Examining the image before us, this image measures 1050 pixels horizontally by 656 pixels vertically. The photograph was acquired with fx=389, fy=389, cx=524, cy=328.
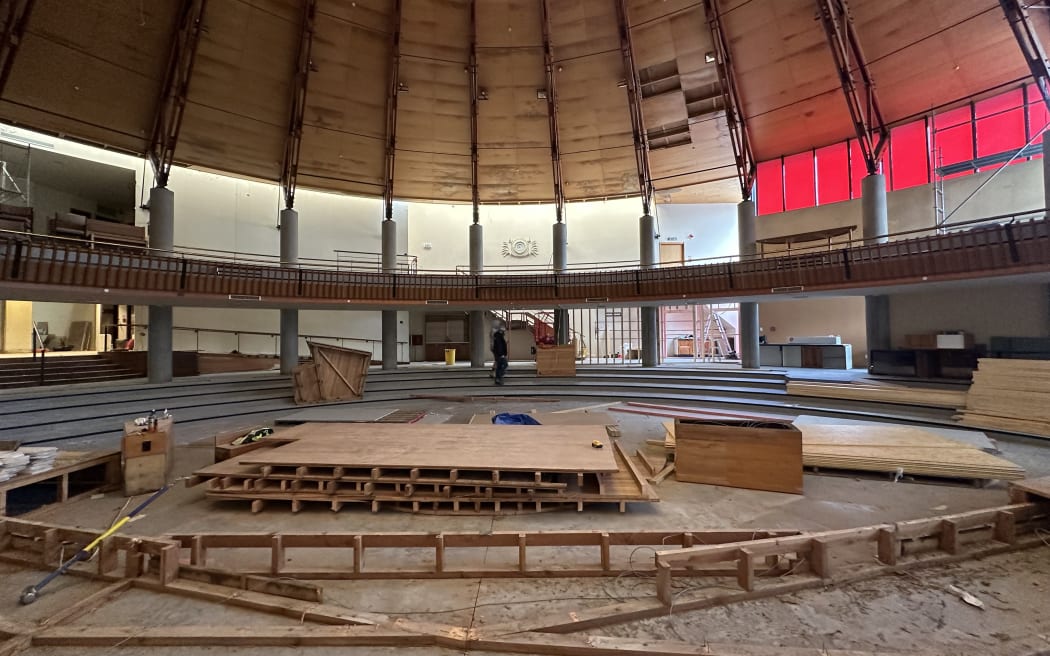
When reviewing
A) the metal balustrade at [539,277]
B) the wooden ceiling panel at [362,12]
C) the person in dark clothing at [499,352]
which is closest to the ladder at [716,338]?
the metal balustrade at [539,277]

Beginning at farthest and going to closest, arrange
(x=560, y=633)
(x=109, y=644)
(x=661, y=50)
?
1. (x=661, y=50)
2. (x=560, y=633)
3. (x=109, y=644)

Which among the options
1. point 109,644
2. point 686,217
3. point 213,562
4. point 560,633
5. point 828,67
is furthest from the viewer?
point 686,217

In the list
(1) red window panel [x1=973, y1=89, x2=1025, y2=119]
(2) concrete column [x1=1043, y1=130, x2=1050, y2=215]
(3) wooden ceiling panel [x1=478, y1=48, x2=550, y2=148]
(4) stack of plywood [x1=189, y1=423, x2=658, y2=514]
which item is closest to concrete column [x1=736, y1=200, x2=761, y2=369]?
(1) red window panel [x1=973, y1=89, x2=1025, y2=119]

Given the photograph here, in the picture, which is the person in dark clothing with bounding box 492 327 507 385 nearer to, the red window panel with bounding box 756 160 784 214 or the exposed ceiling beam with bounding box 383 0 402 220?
the exposed ceiling beam with bounding box 383 0 402 220

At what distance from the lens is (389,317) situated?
1741 centimetres

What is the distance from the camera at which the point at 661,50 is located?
15492 mm

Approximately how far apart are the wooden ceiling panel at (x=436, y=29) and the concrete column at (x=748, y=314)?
13.3 metres

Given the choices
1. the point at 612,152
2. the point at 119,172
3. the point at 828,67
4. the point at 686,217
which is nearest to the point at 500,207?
the point at 612,152

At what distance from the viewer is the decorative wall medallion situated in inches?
856

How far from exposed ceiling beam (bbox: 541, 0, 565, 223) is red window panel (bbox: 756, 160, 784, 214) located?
9.15 m

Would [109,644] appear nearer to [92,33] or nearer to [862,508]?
[862,508]

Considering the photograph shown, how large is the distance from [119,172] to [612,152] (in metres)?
20.9

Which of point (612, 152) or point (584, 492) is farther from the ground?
point (612, 152)

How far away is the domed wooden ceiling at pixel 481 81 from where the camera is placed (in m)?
12.1
